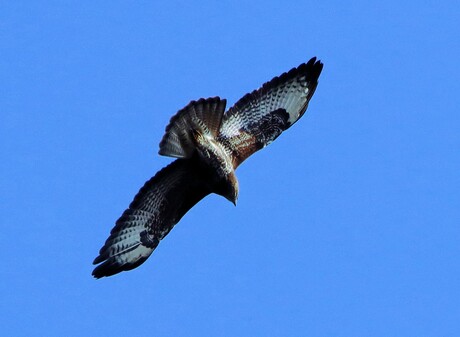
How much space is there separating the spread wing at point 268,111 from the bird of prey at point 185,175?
0.6 inches

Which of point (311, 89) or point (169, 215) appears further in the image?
point (311, 89)

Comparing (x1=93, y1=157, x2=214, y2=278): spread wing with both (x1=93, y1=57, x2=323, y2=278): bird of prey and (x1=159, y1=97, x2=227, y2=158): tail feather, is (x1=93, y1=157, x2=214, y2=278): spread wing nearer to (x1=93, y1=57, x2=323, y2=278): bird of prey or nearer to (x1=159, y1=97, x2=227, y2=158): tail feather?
(x1=93, y1=57, x2=323, y2=278): bird of prey

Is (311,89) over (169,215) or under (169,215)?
over

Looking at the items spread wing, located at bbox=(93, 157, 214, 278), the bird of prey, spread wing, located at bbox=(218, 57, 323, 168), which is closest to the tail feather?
the bird of prey

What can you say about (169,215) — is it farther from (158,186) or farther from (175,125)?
(175,125)

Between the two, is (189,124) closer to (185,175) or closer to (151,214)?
(185,175)

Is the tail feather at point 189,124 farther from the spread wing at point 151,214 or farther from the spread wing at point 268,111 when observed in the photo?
the spread wing at point 268,111

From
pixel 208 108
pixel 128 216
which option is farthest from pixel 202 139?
pixel 128 216

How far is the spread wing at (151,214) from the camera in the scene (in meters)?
13.3

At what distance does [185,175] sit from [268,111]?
1.69 meters

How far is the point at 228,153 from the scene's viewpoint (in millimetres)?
13766

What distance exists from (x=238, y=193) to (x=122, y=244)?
1.52 m

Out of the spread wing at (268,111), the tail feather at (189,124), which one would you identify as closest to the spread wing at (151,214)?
the tail feather at (189,124)

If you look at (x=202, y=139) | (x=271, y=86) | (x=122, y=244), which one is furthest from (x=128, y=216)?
(x=271, y=86)
